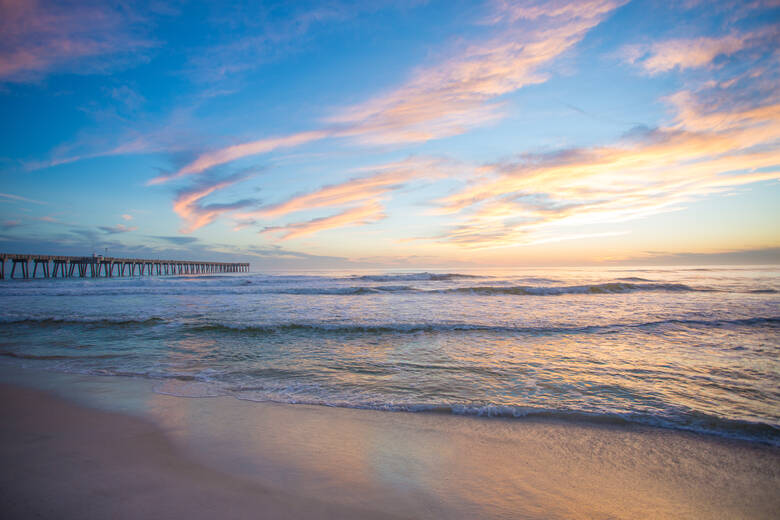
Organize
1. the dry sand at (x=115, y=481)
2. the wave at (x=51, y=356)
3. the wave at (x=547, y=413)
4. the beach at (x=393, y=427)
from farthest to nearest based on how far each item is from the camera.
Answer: the wave at (x=51, y=356) → the wave at (x=547, y=413) → the beach at (x=393, y=427) → the dry sand at (x=115, y=481)

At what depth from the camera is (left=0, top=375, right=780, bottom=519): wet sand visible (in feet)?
7.48

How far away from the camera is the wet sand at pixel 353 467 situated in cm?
228

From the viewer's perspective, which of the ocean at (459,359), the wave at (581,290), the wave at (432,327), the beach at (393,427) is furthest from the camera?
the wave at (581,290)

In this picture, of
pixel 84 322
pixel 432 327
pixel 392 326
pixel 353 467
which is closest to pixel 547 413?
pixel 353 467

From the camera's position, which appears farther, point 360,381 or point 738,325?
point 738,325

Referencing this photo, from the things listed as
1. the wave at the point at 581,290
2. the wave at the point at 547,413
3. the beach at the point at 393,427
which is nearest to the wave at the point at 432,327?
the beach at the point at 393,427

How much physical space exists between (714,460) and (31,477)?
581 cm

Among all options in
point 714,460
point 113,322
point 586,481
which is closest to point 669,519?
point 586,481

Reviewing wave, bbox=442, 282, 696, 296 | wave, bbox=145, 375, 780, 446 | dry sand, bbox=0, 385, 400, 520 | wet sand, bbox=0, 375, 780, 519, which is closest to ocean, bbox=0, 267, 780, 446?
wave, bbox=145, 375, 780, 446

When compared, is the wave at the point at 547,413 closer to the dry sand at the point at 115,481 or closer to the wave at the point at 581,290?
the dry sand at the point at 115,481

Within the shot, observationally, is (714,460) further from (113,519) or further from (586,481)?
(113,519)

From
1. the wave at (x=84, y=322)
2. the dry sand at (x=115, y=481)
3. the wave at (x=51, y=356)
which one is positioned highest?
the dry sand at (x=115, y=481)

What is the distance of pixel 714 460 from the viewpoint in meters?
3.00

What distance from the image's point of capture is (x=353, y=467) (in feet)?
9.12
